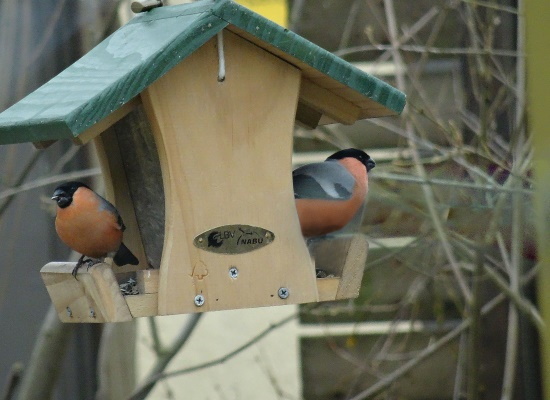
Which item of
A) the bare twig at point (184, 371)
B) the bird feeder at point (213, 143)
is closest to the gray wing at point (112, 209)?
the bird feeder at point (213, 143)

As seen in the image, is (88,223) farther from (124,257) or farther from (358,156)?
(358,156)

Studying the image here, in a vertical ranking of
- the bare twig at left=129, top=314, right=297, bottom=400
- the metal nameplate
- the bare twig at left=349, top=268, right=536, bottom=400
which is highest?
the metal nameplate

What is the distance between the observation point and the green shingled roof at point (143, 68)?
1.73 m

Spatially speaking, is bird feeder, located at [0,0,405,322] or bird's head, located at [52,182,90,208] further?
bird's head, located at [52,182,90,208]

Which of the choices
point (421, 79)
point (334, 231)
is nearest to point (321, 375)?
point (421, 79)

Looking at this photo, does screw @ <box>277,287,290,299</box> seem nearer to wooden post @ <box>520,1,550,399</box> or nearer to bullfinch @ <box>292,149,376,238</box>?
bullfinch @ <box>292,149,376,238</box>

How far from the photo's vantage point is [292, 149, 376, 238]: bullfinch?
2.01 metres

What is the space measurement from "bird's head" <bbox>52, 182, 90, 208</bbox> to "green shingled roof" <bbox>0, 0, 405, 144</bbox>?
31 cm

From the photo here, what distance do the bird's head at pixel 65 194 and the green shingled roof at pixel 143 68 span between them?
313mm

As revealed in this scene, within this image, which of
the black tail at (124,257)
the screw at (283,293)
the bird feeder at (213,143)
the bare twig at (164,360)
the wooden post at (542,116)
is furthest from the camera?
the bare twig at (164,360)

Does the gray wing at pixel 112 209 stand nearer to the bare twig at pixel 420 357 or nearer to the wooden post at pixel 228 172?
the wooden post at pixel 228 172

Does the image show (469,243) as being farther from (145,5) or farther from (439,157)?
(145,5)

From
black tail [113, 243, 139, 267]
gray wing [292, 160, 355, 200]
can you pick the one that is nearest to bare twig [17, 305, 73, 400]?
black tail [113, 243, 139, 267]

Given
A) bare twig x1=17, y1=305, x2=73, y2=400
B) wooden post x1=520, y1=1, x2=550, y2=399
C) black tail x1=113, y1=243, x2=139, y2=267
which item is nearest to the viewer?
wooden post x1=520, y1=1, x2=550, y2=399
